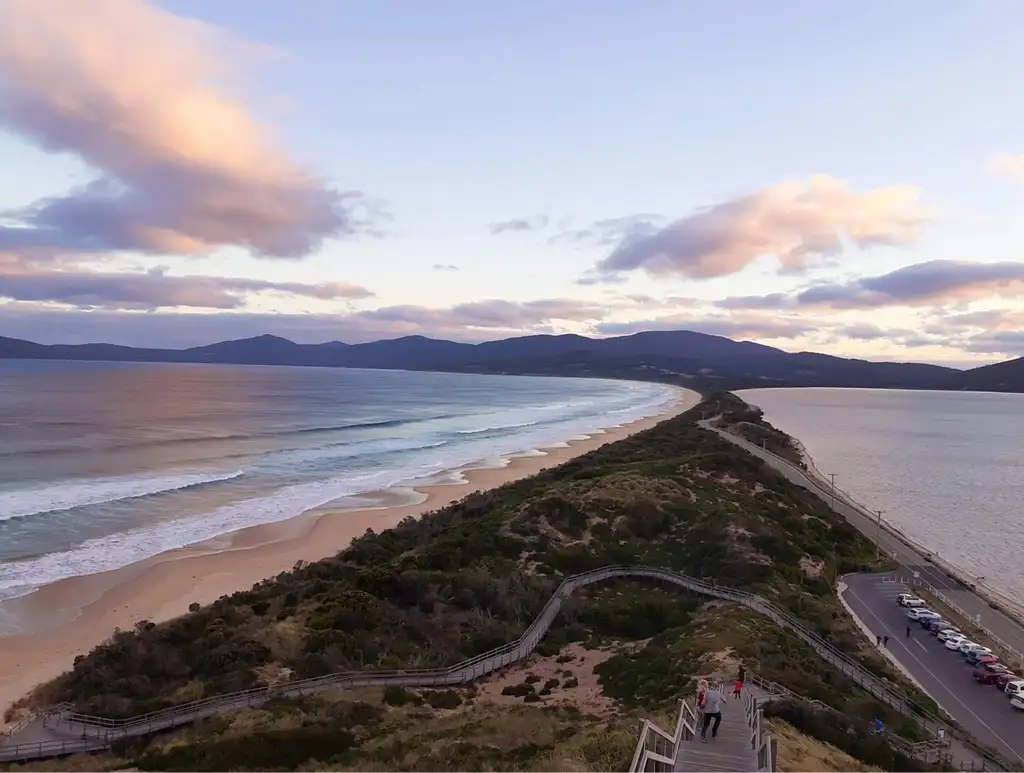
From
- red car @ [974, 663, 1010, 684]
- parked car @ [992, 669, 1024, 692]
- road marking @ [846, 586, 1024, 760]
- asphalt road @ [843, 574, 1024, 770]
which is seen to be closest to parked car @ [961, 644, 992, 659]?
asphalt road @ [843, 574, 1024, 770]

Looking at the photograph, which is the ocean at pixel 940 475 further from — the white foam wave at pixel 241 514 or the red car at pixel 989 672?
the white foam wave at pixel 241 514

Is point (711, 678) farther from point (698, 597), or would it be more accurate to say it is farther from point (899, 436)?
point (899, 436)

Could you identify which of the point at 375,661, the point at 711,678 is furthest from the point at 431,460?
the point at 711,678

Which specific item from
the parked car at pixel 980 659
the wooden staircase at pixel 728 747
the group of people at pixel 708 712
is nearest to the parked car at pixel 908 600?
the parked car at pixel 980 659

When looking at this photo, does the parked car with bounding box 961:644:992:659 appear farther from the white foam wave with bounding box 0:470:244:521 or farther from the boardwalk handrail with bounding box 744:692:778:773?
the white foam wave with bounding box 0:470:244:521

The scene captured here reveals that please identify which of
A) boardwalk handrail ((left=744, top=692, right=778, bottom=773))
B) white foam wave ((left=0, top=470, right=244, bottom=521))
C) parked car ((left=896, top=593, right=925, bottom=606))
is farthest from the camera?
white foam wave ((left=0, top=470, right=244, bottom=521))

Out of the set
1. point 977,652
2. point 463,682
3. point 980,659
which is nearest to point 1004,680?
point 980,659
